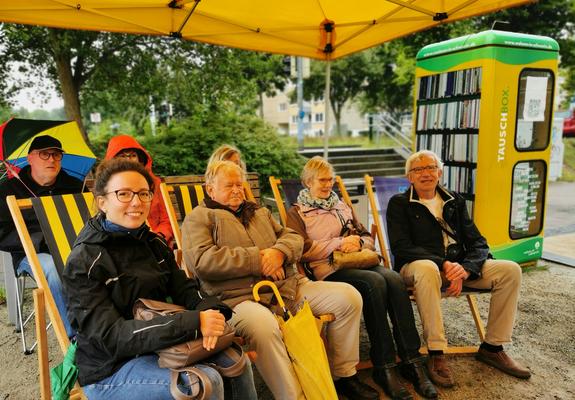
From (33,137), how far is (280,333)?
94.5 inches

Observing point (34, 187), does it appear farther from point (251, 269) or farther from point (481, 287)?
point (481, 287)

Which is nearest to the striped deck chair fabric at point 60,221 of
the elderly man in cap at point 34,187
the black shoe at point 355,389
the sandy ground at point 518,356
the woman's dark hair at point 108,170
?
the elderly man in cap at point 34,187

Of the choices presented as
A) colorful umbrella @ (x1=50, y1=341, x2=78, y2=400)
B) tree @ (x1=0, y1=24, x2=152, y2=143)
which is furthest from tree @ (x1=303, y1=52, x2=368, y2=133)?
colorful umbrella @ (x1=50, y1=341, x2=78, y2=400)

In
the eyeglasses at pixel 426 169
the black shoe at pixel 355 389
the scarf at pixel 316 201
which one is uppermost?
the eyeglasses at pixel 426 169

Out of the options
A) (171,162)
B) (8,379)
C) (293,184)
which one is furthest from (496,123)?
(171,162)

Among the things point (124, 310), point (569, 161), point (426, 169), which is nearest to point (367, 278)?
point (426, 169)

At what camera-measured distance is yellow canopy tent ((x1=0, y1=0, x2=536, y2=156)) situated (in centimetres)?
343

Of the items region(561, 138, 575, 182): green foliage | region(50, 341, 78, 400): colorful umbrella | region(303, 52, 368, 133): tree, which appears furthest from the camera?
region(303, 52, 368, 133): tree

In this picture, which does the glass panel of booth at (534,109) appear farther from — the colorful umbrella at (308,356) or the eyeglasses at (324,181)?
the colorful umbrella at (308,356)

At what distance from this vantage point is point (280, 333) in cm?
228

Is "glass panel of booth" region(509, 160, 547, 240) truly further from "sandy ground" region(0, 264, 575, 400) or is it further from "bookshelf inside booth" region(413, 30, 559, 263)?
"sandy ground" region(0, 264, 575, 400)

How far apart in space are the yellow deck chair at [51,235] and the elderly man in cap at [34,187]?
0.42 metres

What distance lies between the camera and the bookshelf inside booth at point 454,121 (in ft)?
15.0

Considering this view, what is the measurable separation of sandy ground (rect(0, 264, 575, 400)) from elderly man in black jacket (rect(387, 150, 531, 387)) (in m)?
0.12
